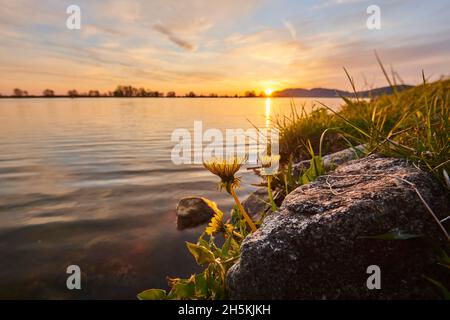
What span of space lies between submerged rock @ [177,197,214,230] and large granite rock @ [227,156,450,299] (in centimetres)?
335

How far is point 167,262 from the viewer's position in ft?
13.5

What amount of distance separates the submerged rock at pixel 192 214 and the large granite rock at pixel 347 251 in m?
3.35

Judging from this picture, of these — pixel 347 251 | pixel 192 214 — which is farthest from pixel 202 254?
pixel 192 214

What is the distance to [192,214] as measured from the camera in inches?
204

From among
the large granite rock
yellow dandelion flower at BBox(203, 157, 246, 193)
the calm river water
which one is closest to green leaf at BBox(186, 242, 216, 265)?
the large granite rock

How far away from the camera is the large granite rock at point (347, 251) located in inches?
65.3

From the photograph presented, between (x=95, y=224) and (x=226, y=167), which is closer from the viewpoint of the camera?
(x=226, y=167)

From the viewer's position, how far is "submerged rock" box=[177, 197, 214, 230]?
5134 millimetres

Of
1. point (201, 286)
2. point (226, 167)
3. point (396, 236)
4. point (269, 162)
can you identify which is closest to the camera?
point (396, 236)

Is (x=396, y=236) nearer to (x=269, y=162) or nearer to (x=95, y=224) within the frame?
(x=269, y=162)

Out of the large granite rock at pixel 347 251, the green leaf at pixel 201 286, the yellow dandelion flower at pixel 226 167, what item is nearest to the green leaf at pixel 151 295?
the green leaf at pixel 201 286

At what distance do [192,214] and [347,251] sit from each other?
3.74 meters
